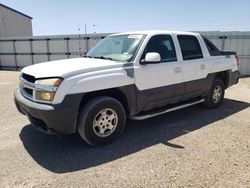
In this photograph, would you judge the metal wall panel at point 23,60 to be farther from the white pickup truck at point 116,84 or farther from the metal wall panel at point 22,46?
the white pickup truck at point 116,84

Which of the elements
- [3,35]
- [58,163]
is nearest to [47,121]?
[58,163]

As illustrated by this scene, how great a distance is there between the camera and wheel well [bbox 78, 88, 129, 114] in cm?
397

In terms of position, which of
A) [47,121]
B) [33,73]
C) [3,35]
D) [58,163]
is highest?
[3,35]

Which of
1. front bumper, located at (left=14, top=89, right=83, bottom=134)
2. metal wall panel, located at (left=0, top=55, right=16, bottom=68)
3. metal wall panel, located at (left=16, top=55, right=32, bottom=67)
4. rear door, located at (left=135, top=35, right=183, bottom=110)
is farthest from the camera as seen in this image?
metal wall panel, located at (left=0, top=55, right=16, bottom=68)

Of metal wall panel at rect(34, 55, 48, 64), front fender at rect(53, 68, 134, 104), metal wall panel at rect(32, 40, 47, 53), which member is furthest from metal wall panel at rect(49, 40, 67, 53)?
front fender at rect(53, 68, 134, 104)

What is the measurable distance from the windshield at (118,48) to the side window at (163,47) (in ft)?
0.78

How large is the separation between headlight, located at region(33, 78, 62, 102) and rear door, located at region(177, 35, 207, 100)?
274cm

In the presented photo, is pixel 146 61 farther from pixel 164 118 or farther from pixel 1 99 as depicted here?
pixel 1 99

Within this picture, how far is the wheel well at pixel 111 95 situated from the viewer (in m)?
3.97

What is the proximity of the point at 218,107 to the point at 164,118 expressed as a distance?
1765mm

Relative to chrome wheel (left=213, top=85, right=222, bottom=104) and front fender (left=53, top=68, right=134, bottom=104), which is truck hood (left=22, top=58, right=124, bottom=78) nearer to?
front fender (left=53, top=68, right=134, bottom=104)

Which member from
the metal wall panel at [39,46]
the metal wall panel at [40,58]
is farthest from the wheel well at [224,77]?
the metal wall panel at [39,46]

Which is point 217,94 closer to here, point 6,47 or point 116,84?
point 116,84

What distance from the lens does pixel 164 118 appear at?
18.6ft
